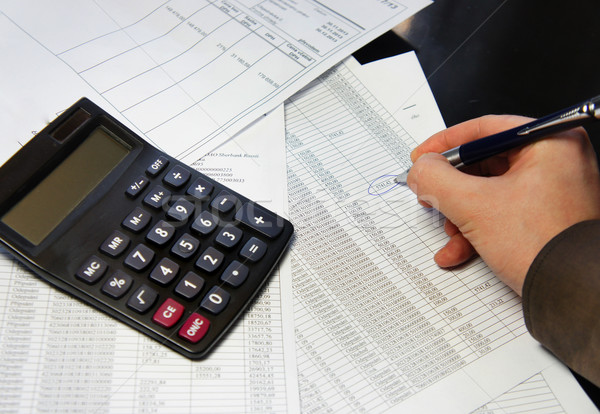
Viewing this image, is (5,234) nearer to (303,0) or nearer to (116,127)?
(116,127)

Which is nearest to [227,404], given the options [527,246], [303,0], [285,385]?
[285,385]

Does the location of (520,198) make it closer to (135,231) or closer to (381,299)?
(381,299)

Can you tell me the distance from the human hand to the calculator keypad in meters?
0.15

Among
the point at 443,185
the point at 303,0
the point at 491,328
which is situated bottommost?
the point at 491,328

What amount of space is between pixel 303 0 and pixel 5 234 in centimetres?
46

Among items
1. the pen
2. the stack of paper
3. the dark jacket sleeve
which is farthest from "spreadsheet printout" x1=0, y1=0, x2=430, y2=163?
the dark jacket sleeve

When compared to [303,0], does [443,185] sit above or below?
below

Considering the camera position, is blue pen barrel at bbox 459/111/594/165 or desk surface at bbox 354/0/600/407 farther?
desk surface at bbox 354/0/600/407

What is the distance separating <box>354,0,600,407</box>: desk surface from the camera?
0.65 meters

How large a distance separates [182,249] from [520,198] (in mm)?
291

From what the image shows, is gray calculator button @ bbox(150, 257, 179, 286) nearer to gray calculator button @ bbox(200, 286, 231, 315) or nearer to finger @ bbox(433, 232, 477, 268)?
gray calculator button @ bbox(200, 286, 231, 315)

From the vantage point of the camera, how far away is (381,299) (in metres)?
0.50

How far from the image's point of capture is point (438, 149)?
22.0 inches

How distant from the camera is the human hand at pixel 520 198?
461mm
